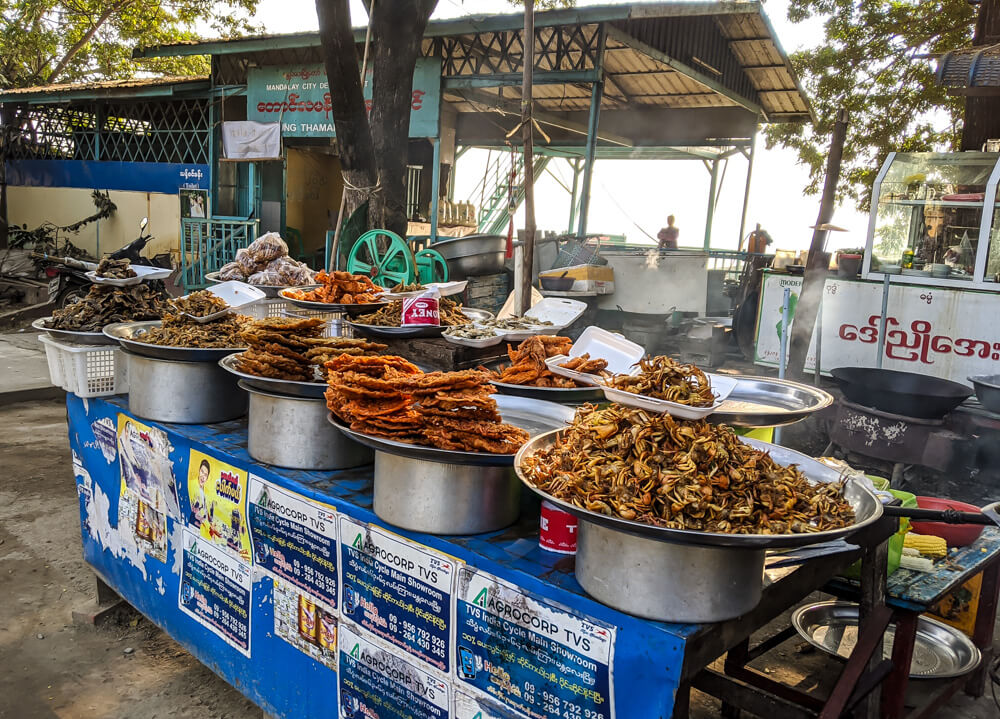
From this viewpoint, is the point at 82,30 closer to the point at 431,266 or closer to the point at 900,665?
the point at 431,266

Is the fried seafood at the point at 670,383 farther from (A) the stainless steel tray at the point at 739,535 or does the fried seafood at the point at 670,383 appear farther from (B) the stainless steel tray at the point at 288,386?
(B) the stainless steel tray at the point at 288,386

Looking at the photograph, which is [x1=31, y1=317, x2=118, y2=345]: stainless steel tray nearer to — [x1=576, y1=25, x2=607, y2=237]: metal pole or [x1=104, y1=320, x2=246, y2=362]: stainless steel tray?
[x1=104, y1=320, x2=246, y2=362]: stainless steel tray

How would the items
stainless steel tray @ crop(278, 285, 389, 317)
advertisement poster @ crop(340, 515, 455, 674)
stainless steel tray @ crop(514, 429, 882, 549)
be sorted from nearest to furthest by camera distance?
stainless steel tray @ crop(514, 429, 882, 549) < advertisement poster @ crop(340, 515, 455, 674) < stainless steel tray @ crop(278, 285, 389, 317)

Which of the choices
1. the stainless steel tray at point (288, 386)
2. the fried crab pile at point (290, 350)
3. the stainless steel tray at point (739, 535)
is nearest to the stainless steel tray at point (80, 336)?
the fried crab pile at point (290, 350)

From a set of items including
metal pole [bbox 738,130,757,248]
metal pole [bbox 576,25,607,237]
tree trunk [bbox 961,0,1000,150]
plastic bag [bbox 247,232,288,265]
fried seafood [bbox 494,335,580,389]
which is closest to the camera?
fried seafood [bbox 494,335,580,389]

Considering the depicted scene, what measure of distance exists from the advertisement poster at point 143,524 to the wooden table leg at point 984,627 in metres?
3.55

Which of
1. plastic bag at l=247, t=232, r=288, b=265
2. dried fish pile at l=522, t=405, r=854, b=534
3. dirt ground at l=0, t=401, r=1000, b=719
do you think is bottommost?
dirt ground at l=0, t=401, r=1000, b=719

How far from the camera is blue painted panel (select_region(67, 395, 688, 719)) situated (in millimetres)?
1582

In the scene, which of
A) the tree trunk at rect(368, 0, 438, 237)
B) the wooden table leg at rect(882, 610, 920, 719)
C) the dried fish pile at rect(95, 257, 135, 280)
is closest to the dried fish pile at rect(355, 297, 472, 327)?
the dried fish pile at rect(95, 257, 135, 280)

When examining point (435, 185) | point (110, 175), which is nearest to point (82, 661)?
point (435, 185)

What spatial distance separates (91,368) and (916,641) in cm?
394

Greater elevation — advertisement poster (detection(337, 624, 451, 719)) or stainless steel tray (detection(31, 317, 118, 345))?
stainless steel tray (detection(31, 317, 118, 345))

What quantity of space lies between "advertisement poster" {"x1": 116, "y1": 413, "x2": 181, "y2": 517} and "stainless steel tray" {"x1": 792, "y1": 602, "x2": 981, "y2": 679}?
2744 mm

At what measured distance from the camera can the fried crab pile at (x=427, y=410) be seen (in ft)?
6.31
